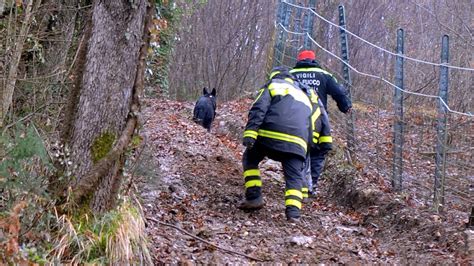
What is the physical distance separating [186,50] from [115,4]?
17999mm

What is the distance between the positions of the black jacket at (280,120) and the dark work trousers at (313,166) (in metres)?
1.47

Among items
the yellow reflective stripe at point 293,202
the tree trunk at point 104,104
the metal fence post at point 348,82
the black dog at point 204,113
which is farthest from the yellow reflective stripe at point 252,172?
the black dog at point 204,113

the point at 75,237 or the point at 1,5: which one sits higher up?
the point at 1,5

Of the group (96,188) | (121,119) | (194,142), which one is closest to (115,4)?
(121,119)

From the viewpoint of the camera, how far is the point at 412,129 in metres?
8.48

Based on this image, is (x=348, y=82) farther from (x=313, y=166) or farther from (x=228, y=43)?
(x=228, y=43)

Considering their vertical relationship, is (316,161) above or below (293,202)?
above

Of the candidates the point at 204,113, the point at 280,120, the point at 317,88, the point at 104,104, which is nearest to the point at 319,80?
the point at 317,88

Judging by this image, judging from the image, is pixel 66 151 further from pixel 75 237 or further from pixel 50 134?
pixel 50 134

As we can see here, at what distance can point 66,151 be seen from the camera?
15.6 ft

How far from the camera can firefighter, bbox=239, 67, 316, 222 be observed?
23.3 feet

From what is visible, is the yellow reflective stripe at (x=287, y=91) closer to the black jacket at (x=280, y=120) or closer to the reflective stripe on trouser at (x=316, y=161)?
the black jacket at (x=280, y=120)

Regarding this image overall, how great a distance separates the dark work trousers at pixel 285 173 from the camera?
23.6ft

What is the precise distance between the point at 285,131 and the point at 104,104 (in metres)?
2.69
